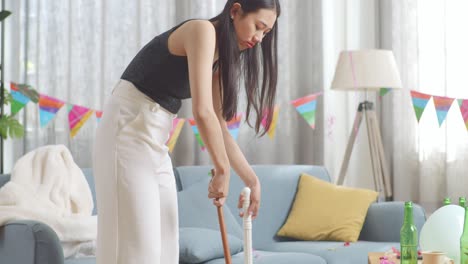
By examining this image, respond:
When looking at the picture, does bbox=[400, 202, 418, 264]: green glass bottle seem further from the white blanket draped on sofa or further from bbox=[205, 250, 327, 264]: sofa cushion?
the white blanket draped on sofa

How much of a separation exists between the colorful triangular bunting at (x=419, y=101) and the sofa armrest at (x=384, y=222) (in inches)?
26.8

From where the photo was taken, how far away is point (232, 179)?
13.3 ft

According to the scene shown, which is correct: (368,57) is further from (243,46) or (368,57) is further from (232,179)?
(243,46)

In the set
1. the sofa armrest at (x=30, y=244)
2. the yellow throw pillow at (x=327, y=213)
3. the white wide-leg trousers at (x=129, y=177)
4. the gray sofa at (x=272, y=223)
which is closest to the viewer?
the white wide-leg trousers at (x=129, y=177)

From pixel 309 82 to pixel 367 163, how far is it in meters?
0.60

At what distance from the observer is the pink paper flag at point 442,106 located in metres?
4.33

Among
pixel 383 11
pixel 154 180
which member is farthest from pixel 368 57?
pixel 154 180

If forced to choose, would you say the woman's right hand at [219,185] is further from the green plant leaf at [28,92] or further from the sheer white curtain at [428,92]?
the sheer white curtain at [428,92]

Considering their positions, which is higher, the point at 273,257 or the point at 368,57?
the point at 368,57

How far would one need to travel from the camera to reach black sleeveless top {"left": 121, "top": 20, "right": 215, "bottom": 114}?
6.58 feet

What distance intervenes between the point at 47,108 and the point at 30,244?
1579 millimetres

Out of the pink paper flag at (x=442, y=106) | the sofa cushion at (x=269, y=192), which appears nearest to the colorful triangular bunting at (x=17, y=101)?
the sofa cushion at (x=269, y=192)

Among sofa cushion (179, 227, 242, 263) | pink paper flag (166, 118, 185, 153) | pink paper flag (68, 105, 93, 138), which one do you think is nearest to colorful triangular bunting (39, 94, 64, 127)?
pink paper flag (68, 105, 93, 138)

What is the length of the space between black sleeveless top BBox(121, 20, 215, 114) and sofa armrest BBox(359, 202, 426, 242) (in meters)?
2.02
